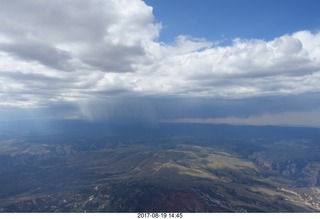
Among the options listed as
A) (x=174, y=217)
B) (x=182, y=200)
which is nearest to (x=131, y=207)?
(x=182, y=200)

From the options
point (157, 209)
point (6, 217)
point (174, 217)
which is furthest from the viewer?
point (157, 209)

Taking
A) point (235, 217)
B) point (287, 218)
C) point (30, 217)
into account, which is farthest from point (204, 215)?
point (30, 217)

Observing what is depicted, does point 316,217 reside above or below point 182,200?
above

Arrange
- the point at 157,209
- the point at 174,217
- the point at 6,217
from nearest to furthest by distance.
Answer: the point at 6,217
the point at 174,217
the point at 157,209

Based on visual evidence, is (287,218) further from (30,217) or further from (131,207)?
(131,207)

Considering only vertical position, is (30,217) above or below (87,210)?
above

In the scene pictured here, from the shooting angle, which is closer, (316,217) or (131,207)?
(316,217)

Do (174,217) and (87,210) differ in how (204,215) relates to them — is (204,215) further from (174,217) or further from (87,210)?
(87,210)

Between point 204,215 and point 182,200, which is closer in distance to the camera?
point 204,215
